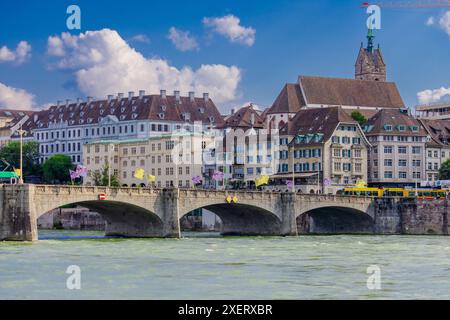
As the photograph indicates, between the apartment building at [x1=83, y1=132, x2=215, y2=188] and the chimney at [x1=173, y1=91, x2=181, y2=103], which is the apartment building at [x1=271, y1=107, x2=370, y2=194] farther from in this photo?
the chimney at [x1=173, y1=91, x2=181, y2=103]

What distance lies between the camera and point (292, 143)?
15825 cm

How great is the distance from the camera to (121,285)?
2240 inches

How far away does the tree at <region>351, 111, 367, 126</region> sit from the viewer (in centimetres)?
16950

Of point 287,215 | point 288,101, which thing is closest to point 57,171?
point 288,101

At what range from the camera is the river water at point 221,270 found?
54.3 m

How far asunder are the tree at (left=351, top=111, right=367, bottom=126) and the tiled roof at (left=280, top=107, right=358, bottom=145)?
998 cm

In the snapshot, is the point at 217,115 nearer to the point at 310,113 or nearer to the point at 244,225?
the point at 310,113

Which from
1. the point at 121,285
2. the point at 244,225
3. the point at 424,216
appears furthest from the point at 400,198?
the point at 121,285

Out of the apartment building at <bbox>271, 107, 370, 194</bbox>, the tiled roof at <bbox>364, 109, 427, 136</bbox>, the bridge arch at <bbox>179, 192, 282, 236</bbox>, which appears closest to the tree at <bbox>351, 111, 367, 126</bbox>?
the tiled roof at <bbox>364, 109, 427, 136</bbox>

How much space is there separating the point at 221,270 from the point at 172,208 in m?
39.4

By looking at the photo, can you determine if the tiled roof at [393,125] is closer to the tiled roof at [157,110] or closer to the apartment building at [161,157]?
the apartment building at [161,157]

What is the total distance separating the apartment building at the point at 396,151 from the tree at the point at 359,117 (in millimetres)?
6868
